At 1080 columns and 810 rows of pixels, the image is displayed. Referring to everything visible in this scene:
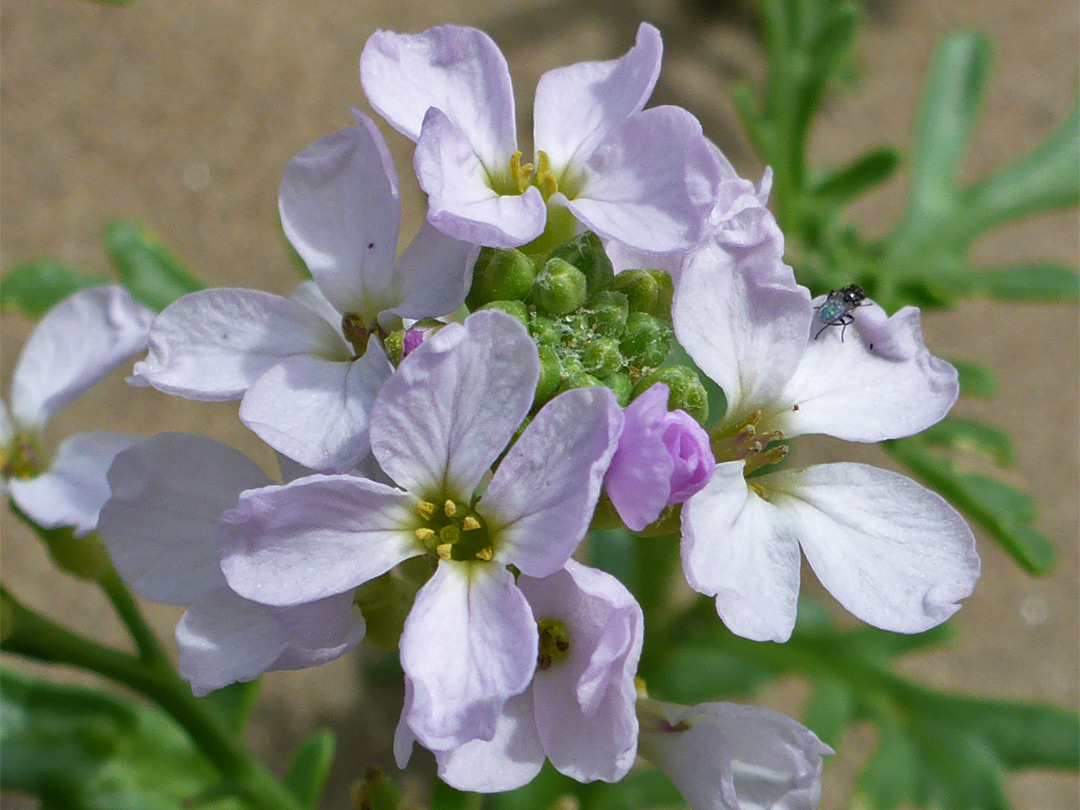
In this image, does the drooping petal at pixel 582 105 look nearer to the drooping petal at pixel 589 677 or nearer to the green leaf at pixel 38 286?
the drooping petal at pixel 589 677

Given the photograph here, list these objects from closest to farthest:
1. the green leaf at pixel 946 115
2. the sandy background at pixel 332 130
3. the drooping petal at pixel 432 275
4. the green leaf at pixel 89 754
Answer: the drooping petal at pixel 432 275, the green leaf at pixel 89 754, the green leaf at pixel 946 115, the sandy background at pixel 332 130

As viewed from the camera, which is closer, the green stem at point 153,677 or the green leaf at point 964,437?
the green stem at point 153,677

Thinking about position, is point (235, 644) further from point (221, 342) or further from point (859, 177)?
point (859, 177)

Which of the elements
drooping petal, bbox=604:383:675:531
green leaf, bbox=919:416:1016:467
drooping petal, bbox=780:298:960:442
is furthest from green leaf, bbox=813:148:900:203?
drooping petal, bbox=604:383:675:531

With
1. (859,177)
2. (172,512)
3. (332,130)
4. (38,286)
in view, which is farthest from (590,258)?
(332,130)

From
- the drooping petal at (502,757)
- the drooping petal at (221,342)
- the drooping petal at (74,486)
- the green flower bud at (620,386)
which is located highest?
the drooping petal at (221,342)

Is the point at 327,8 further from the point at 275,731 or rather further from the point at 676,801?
the point at 676,801

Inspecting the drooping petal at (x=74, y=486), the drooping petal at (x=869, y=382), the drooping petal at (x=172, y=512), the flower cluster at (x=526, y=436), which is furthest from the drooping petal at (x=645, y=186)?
the drooping petal at (x=74, y=486)
